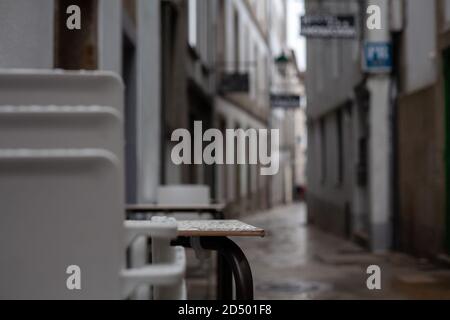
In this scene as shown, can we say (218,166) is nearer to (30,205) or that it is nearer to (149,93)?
(149,93)

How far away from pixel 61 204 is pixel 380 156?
905 centimetres

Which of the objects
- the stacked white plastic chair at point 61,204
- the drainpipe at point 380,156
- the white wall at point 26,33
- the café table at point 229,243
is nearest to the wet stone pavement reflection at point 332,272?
the drainpipe at point 380,156

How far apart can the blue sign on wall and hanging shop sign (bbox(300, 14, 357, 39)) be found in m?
0.32

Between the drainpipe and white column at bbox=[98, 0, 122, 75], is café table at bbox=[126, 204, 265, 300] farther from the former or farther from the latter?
the drainpipe

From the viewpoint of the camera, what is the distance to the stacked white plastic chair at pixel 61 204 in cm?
147

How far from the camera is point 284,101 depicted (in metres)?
15.5

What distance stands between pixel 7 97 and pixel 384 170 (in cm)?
901

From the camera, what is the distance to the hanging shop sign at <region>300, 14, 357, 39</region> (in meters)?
9.88

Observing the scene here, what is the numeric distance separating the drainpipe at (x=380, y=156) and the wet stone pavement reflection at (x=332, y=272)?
414mm

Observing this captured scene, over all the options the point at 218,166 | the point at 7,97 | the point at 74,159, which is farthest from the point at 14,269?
the point at 218,166

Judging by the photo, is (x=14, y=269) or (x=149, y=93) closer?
(x=14, y=269)

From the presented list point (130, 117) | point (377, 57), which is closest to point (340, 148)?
point (377, 57)

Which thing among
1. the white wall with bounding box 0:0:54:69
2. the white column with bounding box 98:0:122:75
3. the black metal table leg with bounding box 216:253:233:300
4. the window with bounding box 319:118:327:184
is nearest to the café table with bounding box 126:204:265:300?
the black metal table leg with bounding box 216:253:233:300

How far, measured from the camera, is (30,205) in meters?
Answer: 1.49
